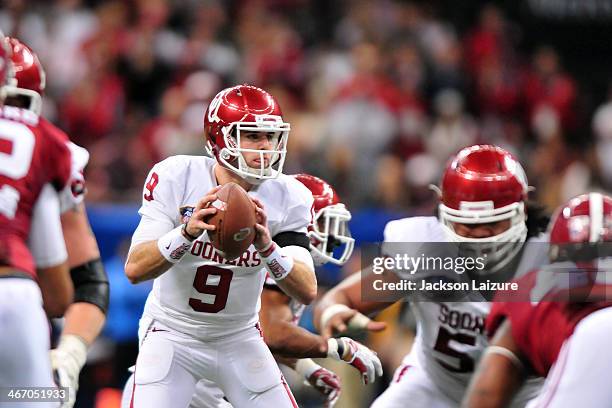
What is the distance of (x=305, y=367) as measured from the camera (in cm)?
526

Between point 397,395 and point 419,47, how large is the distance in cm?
735

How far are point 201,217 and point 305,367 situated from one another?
59.0 inches

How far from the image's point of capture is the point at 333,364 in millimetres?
7824

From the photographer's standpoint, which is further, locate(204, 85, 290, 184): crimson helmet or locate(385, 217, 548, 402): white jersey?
locate(385, 217, 548, 402): white jersey

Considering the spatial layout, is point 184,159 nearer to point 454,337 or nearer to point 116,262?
point 454,337

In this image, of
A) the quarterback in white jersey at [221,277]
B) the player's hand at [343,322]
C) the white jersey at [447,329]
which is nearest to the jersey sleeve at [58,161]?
the quarterback in white jersey at [221,277]

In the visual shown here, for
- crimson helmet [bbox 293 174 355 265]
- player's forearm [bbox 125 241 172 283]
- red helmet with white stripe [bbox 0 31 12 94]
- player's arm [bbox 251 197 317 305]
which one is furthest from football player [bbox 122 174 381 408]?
red helmet with white stripe [bbox 0 31 12 94]

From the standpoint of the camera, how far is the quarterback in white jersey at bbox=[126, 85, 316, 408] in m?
4.37

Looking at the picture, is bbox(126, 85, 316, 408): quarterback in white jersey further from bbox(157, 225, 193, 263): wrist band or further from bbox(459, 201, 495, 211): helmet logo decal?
bbox(459, 201, 495, 211): helmet logo decal

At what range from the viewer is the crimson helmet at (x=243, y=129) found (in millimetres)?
4441

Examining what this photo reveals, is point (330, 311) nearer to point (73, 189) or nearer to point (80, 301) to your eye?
point (80, 301)

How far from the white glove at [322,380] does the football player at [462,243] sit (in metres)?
0.24

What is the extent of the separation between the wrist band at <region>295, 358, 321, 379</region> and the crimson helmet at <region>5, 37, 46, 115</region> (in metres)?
1.79

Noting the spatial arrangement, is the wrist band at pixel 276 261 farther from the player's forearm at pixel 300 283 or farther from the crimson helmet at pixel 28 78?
the crimson helmet at pixel 28 78
